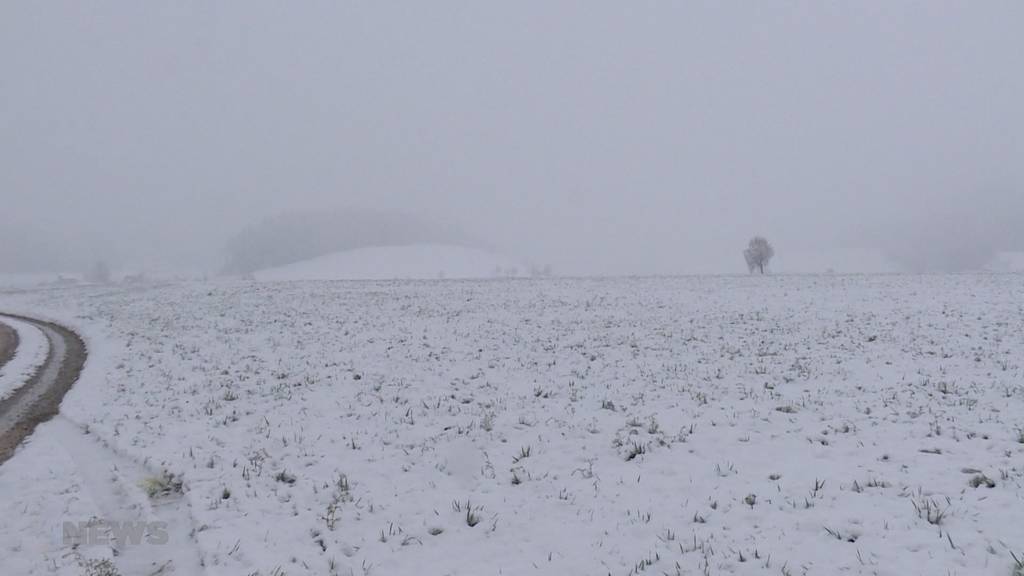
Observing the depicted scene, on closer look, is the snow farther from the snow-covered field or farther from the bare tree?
the bare tree

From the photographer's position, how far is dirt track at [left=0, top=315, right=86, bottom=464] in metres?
11.4

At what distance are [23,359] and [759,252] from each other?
3559 inches

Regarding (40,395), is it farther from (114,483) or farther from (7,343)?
(7,343)

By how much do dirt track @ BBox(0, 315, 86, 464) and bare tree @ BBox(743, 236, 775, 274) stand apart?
8799 centimetres

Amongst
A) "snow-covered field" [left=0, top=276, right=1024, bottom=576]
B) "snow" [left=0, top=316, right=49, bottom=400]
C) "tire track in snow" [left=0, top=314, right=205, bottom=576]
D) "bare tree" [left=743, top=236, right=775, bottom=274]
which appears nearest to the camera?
"snow-covered field" [left=0, top=276, right=1024, bottom=576]

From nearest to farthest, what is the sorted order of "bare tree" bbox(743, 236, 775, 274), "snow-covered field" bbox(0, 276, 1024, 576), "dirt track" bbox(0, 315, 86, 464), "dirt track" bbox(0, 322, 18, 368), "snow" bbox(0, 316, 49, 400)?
"snow-covered field" bbox(0, 276, 1024, 576)
"dirt track" bbox(0, 315, 86, 464)
"snow" bbox(0, 316, 49, 400)
"dirt track" bbox(0, 322, 18, 368)
"bare tree" bbox(743, 236, 775, 274)

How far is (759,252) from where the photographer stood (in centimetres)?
8762

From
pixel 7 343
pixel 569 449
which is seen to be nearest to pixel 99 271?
pixel 7 343

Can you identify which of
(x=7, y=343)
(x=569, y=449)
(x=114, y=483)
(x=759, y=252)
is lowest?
(x=114, y=483)

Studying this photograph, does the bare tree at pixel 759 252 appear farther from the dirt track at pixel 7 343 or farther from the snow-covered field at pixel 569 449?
the dirt track at pixel 7 343

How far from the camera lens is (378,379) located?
14.9m

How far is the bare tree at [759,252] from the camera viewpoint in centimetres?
8756

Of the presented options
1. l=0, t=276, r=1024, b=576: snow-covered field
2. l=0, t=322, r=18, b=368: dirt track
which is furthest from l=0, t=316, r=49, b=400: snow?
l=0, t=276, r=1024, b=576: snow-covered field

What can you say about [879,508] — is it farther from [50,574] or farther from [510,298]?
[510,298]
